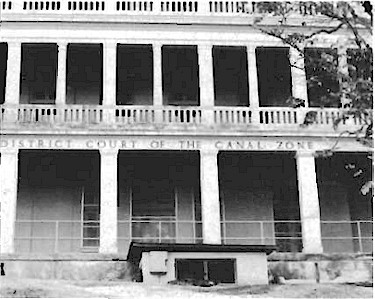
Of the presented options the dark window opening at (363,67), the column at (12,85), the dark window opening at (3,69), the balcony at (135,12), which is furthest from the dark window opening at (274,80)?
the dark window opening at (363,67)

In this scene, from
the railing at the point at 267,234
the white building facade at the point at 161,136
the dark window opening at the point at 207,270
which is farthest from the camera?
the railing at the point at 267,234

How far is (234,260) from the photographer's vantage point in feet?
64.0

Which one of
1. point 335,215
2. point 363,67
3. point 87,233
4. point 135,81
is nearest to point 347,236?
point 335,215

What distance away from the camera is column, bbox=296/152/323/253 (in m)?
22.2

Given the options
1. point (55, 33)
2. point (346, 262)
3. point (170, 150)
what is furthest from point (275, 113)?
point (55, 33)

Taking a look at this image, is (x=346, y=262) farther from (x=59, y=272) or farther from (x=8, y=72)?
(x=8, y=72)

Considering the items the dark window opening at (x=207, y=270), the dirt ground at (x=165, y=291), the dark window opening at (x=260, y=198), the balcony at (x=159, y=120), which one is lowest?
the dirt ground at (x=165, y=291)

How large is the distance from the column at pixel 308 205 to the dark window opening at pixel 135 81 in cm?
539

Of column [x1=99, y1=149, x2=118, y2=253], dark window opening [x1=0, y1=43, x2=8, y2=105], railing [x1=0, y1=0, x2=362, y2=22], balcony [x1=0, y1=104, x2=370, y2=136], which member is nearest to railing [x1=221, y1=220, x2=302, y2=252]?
balcony [x1=0, y1=104, x2=370, y2=136]

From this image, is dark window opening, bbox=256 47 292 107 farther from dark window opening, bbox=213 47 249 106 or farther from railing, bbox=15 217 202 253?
railing, bbox=15 217 202 253

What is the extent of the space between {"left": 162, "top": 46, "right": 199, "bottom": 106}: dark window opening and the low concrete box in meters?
7.36

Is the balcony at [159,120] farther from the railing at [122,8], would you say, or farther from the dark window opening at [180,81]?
the railing at [122,8]

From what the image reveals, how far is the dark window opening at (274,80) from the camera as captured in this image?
25828 millimetres

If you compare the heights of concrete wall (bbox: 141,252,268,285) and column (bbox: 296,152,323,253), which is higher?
column (bbox: 296,152,323,253)
